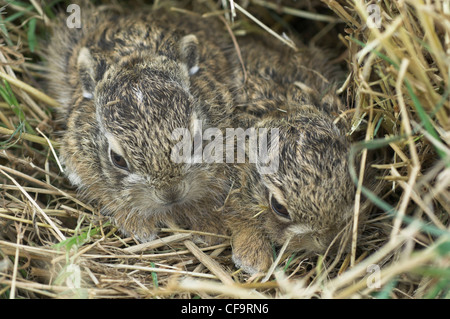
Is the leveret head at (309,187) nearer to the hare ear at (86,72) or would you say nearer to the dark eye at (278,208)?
the dark eye at (278,208)

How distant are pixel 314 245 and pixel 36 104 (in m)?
3.61

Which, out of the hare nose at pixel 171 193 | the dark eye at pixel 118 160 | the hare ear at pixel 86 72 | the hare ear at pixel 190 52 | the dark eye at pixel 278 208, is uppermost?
the hare ear at pixel 190 52

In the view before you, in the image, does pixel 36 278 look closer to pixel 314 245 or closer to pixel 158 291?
pixel 158 291

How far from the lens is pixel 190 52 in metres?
5.29

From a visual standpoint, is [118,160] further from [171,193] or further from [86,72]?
[86,72]

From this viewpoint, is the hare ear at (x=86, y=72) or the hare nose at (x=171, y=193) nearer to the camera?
the hare nose at (x=171, y=193)

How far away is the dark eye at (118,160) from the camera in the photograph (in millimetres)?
4570

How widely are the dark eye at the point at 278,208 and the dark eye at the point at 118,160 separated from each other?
4.47 feet

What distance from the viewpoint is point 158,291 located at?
388cm

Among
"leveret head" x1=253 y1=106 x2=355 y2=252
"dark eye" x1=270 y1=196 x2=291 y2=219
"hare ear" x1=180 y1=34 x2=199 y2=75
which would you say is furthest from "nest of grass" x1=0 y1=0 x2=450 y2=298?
"hare ear" x1=180 y1=34 x2=199 y2=75

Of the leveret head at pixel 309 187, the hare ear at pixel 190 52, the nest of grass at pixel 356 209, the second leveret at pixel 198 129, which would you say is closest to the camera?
the nest of grass at pixel 356 209

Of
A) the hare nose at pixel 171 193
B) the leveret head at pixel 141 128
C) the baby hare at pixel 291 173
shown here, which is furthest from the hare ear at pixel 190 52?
the hare nose at pixel 171 193
